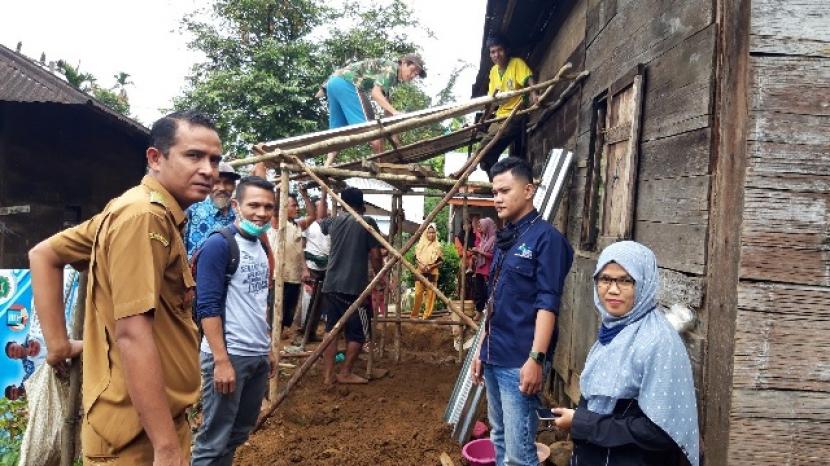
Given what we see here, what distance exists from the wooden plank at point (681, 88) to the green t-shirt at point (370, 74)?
3.73 m

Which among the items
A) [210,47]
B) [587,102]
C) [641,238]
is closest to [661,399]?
[641,238]

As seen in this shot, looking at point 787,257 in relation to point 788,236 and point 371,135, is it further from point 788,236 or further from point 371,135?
point 371,135

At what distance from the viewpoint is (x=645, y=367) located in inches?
71.7

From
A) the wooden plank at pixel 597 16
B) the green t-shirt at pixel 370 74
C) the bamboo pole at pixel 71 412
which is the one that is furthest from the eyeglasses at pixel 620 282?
the green t-shirt at pixel 370 74

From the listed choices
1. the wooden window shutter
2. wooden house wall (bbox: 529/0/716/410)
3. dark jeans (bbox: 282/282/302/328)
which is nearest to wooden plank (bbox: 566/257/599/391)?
wooden house wall (bbox: 529/0/716/410)

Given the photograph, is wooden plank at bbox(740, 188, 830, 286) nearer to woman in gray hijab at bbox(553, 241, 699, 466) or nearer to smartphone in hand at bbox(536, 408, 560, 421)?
woman in gray hijab at bbox(553, 241, 699, 466)

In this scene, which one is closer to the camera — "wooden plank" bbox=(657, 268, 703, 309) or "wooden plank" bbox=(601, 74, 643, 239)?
"wooden plank" bbox=(657, 268, 703, 309)

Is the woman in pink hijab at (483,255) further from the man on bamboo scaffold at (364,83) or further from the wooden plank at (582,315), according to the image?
the wooden plank at (582,315)

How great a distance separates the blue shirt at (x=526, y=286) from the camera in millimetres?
2676

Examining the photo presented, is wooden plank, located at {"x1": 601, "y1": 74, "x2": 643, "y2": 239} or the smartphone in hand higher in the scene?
wooden plank, located at {"x1": 601, "y1": 74, "x2": 643, "y2": 239}

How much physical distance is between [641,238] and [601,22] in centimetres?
201

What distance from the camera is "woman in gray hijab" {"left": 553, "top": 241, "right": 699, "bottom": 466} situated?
1789 millimetres

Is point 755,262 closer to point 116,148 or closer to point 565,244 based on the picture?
point 565,244

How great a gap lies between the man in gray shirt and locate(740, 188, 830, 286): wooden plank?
14.2 ft
